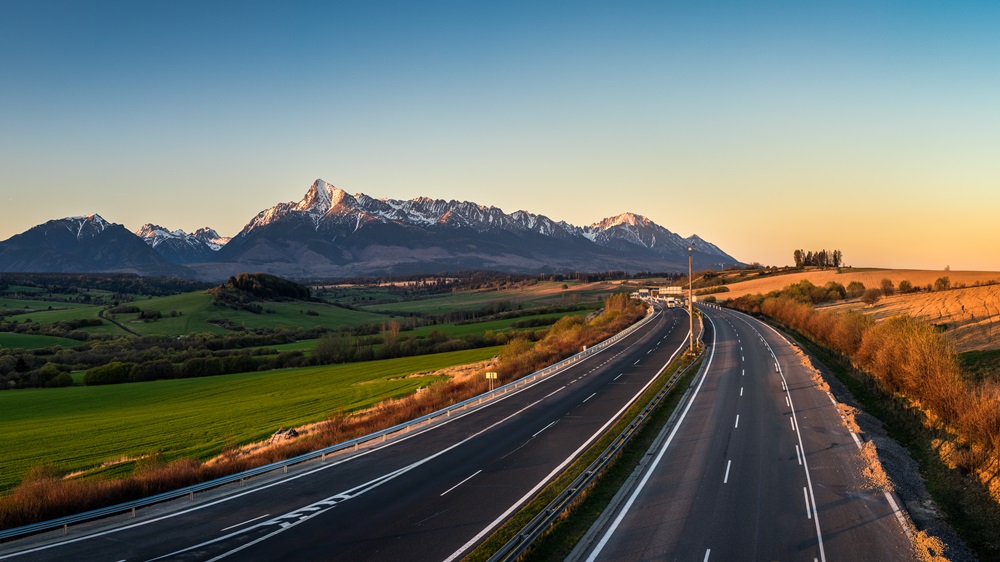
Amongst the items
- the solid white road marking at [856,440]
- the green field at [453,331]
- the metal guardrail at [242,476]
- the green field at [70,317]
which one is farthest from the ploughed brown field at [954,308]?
the green field at [70,317]

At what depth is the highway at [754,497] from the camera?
15.8m

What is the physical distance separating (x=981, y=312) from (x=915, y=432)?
5597 cm

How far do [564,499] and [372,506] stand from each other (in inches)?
257

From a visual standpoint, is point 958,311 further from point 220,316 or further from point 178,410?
point 220,316

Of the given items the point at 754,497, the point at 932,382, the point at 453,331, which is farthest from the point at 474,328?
the point at 754,497

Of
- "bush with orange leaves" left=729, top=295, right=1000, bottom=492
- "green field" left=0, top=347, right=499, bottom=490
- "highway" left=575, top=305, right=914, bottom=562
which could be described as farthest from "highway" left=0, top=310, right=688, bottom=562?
"green field" left=0, top=347, right=499, bottom=490

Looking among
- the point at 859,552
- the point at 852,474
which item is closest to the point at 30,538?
the point at 859,552

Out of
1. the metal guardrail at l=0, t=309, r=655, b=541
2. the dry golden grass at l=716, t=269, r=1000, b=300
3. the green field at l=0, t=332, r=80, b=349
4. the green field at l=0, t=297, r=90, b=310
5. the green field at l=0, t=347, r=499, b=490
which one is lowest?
the green field at l=0, t=347, r=499, b=490

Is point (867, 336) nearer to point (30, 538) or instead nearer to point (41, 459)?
point (30, 538)

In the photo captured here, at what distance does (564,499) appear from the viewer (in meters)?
18.7

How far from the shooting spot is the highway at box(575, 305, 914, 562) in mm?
15844

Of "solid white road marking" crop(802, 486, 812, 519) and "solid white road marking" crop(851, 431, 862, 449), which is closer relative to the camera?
"solid white road marking" crop(802, 486, 812, 519)

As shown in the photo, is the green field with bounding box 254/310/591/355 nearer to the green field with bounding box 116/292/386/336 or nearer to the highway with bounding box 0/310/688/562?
the green field with bounding box 116/292/386/336

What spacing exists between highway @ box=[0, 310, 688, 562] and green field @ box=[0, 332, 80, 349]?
10134 centimetres
